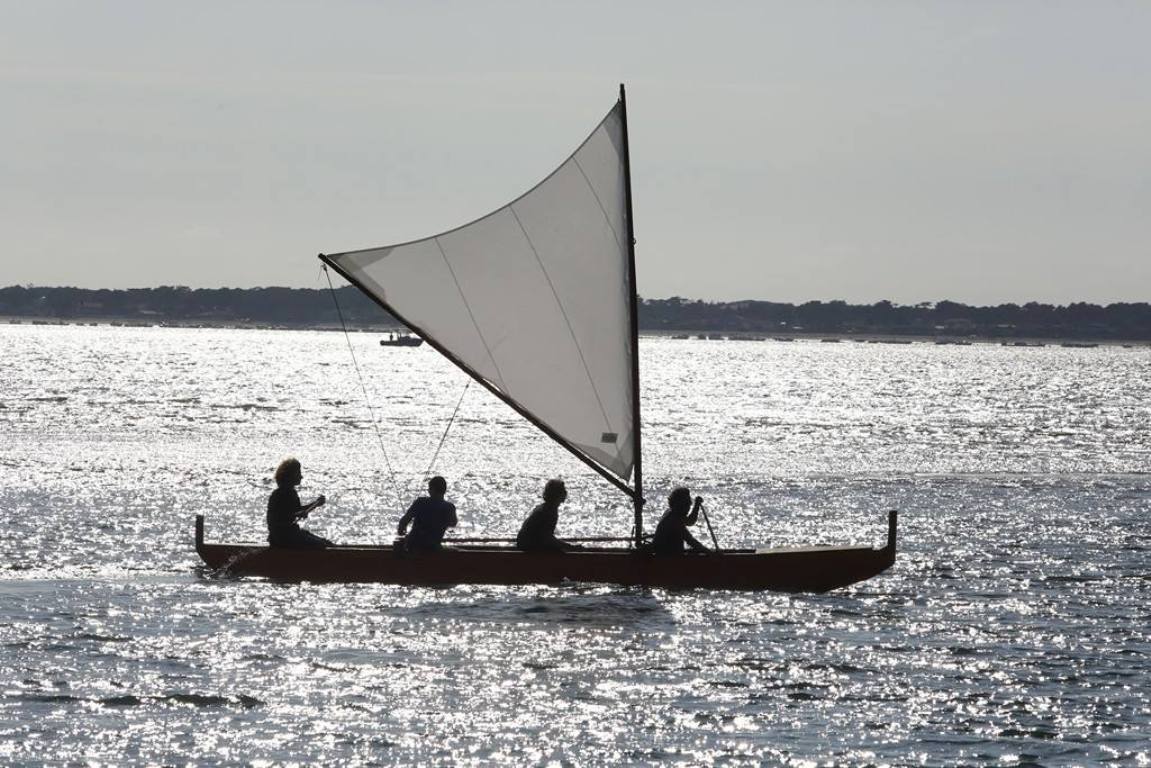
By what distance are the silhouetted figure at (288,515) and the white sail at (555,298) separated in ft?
11.5

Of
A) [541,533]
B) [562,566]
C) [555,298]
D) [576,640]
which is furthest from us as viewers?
[555,298]

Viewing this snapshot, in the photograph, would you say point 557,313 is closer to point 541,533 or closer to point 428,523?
point 541,533

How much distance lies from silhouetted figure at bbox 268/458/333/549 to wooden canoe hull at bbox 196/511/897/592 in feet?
0.75

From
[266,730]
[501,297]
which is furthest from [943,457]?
[266,730]

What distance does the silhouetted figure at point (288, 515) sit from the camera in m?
26.6

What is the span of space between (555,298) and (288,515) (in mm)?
5654

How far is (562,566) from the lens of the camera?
26.4 metres

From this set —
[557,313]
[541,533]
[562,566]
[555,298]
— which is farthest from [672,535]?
[555,298]

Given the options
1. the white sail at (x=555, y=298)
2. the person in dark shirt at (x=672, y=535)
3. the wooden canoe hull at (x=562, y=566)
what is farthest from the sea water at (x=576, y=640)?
the white sail at (x=555, y=298)

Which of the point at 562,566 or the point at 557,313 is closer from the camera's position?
the point at 562,566

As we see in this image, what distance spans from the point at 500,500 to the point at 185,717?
28.9m

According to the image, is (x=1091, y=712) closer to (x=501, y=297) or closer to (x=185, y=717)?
(x=185, y=717)

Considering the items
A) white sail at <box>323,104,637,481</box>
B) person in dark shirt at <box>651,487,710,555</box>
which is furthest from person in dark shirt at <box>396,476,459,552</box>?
person in dark shirt at <box>651,487,710,555</box>

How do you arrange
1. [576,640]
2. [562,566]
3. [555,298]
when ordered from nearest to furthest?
[576,640]
[562,566]
[555,298]
